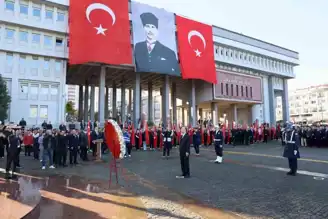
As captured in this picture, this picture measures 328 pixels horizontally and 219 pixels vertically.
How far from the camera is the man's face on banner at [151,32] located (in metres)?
35.4

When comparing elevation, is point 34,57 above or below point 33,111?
above

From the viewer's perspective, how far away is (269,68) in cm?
5856

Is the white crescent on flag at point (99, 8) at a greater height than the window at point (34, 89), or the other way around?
the white crescent on flag at point (99, 8)

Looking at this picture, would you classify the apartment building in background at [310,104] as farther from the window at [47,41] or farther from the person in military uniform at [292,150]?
the person in military uniform at [292,150]

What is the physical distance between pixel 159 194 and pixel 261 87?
50439 mm

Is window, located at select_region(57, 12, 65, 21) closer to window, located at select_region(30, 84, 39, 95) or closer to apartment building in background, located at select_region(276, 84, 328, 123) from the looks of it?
window, located at select_region(30, 84, 39, 95)

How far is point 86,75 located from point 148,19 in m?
15.4

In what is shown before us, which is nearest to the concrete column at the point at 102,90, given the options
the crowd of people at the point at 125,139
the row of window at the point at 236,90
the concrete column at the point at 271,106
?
the crowd of people at the point at 125,139

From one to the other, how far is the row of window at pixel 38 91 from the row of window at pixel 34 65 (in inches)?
60.3

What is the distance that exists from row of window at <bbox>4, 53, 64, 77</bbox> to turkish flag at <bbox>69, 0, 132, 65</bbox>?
281 inches

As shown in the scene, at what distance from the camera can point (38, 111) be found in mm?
34500

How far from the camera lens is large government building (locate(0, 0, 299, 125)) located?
33.2 meters

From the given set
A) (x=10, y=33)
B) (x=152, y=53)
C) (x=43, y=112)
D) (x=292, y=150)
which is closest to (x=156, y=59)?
→ (x=152, y=53)

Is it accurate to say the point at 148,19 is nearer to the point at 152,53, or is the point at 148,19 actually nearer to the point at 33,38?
A: the point at 152,53
